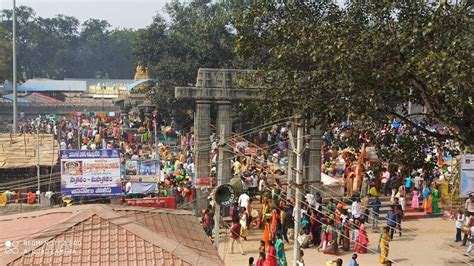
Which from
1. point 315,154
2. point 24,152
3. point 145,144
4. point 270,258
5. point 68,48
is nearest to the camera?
point 270,258

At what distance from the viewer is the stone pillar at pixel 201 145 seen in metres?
17.8

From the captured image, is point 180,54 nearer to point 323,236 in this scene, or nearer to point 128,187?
point 128,187

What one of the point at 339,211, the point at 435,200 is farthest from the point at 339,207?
the point at 435,200

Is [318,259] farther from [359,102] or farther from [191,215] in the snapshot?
[191,215]

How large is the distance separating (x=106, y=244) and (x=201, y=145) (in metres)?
11.8

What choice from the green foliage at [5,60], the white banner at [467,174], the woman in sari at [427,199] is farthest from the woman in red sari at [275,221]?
the green foliage at [5,60]

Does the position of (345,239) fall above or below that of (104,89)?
below

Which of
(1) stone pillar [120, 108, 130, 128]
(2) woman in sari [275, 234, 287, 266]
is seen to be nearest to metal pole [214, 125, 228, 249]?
(2) woman in sari [275, 234, 287, 266]

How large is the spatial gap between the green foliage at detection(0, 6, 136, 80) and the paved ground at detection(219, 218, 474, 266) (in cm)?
5984

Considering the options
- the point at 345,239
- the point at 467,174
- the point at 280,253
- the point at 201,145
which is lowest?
the point at 345,239

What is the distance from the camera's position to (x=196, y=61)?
31875 millimetres

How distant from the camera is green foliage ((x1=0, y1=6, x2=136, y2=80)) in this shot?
77.8 metres

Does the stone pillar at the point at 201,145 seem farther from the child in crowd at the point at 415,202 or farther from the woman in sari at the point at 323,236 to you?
the child in crowd at the point at 415,202

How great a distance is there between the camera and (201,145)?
18.0 metres
